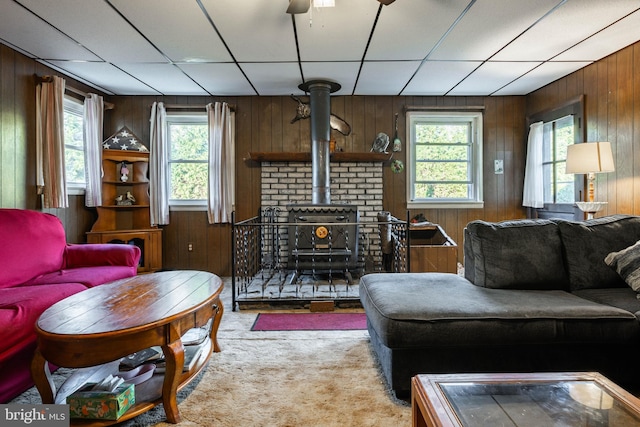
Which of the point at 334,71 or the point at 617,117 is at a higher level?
the point at 334,71

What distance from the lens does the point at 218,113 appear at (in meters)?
4.71

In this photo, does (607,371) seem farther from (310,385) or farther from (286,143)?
(286,143)

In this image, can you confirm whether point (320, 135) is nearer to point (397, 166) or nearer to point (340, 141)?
point (340, 141)

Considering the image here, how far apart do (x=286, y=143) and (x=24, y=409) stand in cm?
388

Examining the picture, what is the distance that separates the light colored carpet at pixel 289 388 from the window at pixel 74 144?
2.92 m

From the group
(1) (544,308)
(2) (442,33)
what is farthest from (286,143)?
(1) (544,308)

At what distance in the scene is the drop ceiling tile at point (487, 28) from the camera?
2.65m

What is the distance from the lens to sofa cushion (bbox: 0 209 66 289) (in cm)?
243

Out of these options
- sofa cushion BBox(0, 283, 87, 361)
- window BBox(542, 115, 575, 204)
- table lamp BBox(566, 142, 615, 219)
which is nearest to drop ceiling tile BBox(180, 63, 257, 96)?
sofa cushion BBox(0, 283, 87, 361)

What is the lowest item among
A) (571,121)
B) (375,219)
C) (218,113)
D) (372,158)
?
(375,219)

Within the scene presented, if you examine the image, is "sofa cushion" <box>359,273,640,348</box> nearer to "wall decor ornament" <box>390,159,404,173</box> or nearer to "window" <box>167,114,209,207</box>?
"wall decor ornament" <box>390,159,404,173</box>

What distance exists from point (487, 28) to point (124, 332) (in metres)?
3.38

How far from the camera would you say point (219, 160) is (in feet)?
15.4

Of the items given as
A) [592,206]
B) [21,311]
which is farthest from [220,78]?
[592,206]
